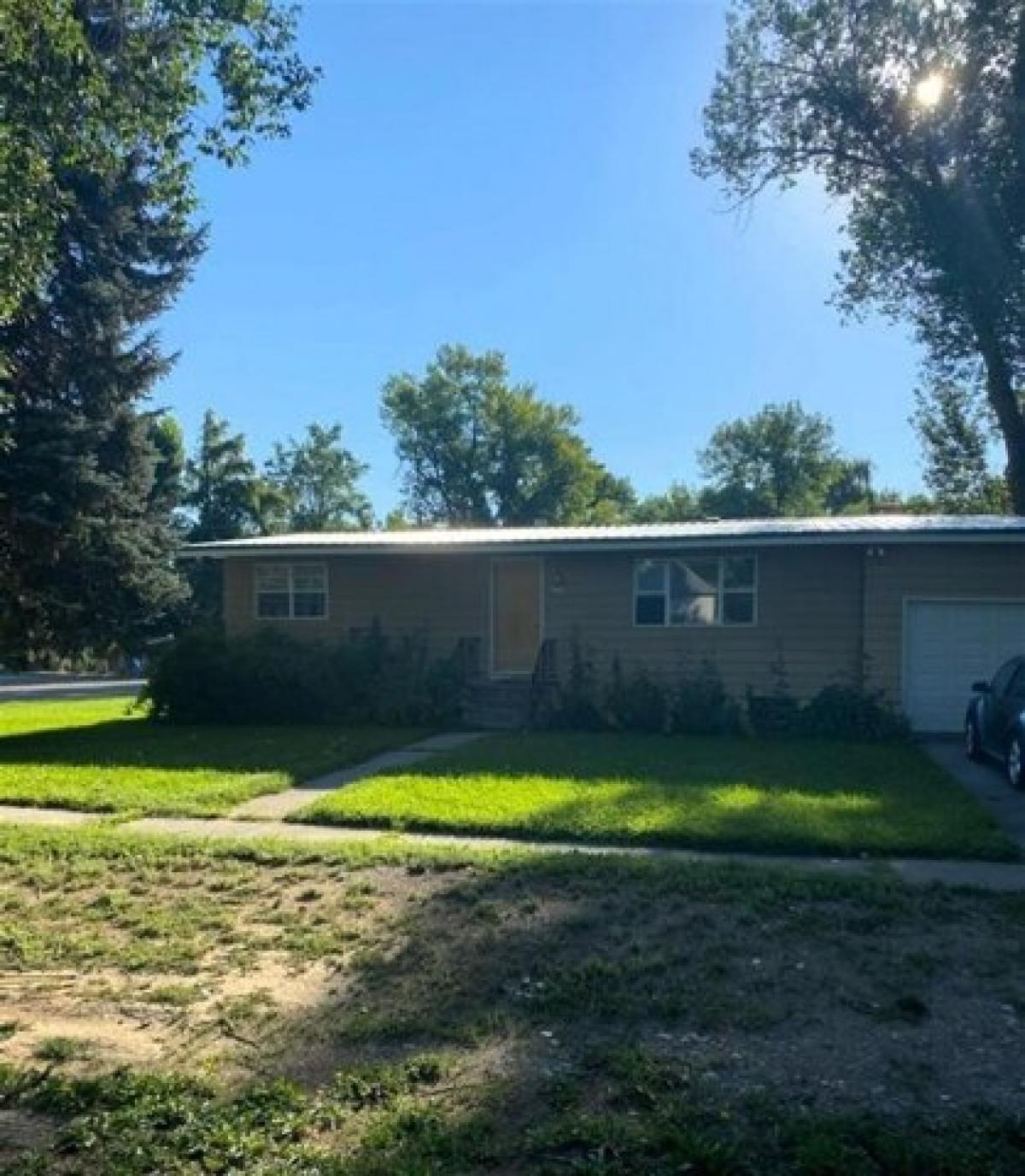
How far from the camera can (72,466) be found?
63.0 ft

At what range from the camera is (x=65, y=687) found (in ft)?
118

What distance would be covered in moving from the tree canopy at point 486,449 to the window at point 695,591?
1571 inches

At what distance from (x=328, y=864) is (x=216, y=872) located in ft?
2.59

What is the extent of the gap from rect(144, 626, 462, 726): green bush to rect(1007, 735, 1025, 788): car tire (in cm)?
856

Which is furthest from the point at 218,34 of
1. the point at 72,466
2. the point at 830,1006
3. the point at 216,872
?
the point at 72,466

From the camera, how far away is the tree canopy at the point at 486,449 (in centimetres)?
5716

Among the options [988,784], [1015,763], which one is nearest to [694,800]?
[988,784]

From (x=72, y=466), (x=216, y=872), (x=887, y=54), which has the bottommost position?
(x=216, y=872)

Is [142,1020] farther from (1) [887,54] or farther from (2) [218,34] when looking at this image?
(1) [887,54]

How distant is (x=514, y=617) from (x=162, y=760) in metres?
7.43

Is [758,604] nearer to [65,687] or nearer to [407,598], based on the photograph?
[407,598]

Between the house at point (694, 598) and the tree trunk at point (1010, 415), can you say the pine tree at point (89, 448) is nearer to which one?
the house at point (694, 598)

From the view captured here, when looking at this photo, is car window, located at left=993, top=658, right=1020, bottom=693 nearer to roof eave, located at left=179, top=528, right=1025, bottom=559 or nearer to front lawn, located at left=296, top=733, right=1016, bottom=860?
front lawn, located at left=296, top=733, right=1016, bottom=860

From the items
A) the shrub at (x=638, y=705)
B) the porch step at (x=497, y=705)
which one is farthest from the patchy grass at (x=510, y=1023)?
the porch step at (x=497, y=705)
